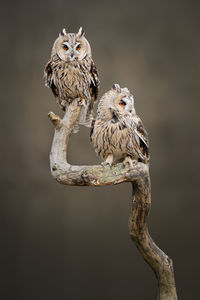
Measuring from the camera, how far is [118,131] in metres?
2.26

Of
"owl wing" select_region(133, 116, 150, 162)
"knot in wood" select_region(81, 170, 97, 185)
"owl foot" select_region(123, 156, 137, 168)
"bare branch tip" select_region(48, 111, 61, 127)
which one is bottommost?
"knot in wood" select_region(81, 170, 97, 185)

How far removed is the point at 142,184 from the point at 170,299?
0.73 meters

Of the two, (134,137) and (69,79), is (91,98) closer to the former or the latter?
(69,79)

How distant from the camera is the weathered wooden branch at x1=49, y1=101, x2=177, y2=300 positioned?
2.21m

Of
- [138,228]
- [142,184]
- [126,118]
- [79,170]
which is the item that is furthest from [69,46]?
[138,228]

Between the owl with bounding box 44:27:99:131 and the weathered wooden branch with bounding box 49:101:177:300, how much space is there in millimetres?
70

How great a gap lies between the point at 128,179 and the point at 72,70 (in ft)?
2.36

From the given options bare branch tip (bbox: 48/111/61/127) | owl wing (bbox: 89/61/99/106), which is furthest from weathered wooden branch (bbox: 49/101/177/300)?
owl wing (bbox: 89/61/99/106)

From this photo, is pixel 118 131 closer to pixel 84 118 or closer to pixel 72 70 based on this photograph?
pixel 84 118

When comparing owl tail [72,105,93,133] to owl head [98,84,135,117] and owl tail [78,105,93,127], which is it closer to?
owl tail [78,105,93,127]

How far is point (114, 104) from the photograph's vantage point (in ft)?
7.53

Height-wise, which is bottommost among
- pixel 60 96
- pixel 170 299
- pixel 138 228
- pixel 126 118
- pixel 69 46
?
pixel 170 299

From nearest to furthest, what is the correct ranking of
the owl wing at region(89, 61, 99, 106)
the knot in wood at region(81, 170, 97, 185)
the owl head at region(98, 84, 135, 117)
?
the knot in wood at region(81, 170, 97, 185), the owl head at region(98, 84, 135, 117), the owl wing at region(89, 61, 99, 106)

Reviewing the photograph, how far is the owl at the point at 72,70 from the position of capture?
237 cm
